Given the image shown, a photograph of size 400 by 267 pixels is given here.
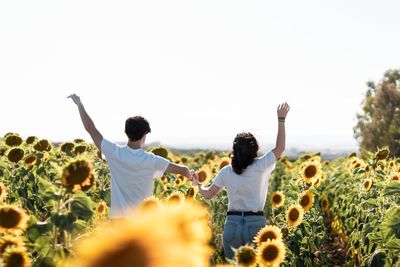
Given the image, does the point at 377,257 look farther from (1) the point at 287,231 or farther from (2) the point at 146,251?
(2) the point at 146,251

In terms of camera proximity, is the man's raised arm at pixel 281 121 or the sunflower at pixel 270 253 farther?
the man's raised arm at pixel 281 121

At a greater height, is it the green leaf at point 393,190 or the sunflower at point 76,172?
the sunflower at point 76,172

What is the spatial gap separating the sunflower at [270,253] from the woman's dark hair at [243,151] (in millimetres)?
1357

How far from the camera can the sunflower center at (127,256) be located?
0.47 meters

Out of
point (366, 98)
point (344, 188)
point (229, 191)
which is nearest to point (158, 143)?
point (344, 188)

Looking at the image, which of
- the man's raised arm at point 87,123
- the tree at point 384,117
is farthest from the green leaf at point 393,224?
the tree at point 384,117

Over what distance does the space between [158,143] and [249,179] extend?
5.51m

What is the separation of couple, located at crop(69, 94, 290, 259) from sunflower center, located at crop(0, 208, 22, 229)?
4.78 ft

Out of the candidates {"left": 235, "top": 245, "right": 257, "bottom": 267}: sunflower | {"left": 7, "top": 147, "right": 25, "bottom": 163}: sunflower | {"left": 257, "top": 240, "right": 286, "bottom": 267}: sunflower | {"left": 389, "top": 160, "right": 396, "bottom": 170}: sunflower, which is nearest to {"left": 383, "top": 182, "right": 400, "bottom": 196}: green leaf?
{"left": 257, "top": 240, "right": 286, "bottom": 267}: sunflower

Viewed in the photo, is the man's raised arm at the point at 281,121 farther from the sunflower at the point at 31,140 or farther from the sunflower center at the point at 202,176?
the sunflower at the point at 31,140

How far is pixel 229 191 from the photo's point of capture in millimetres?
4801

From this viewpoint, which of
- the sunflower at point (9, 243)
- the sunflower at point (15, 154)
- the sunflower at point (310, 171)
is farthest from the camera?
the sunflower at point (310, 171)

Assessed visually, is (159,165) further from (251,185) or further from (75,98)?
(75,98)

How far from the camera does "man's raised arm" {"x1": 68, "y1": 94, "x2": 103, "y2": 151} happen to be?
4682 mm
